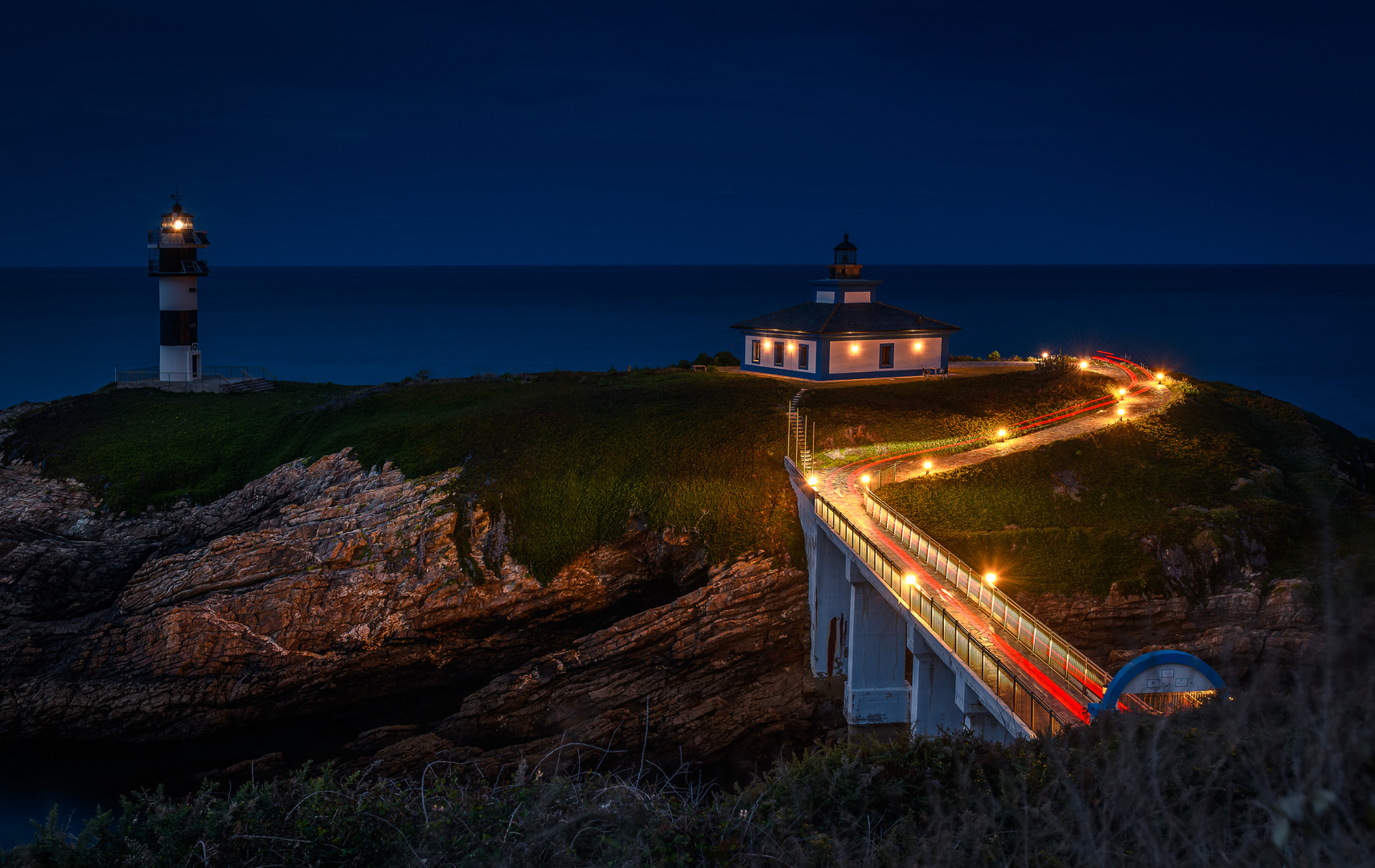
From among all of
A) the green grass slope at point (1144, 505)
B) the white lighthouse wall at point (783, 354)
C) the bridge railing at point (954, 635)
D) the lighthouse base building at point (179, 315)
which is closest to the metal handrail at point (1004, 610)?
the bridge railing at point (954, 635)

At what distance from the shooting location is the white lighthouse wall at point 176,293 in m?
51.5

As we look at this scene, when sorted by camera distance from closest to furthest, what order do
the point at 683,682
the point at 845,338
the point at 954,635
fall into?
the point at 954,635
the point at 683,682
the point at 845,338

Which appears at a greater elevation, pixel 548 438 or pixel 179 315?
pixel 179 315

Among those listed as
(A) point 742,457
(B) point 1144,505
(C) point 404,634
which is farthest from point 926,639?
(C) point 404,634

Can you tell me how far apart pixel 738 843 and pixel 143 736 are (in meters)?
22.2

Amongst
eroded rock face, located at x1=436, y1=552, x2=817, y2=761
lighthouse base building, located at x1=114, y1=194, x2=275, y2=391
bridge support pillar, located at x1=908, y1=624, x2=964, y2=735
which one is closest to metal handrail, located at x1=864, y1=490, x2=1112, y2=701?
bridge support pillar, located at x1=908, y1=624, x2=964, y2=735

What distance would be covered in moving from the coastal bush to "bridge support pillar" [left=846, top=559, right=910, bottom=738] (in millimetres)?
12301

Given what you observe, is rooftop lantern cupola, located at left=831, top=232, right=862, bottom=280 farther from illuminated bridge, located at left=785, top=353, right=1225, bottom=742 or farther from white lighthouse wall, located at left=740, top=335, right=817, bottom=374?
illuminated bridge, located at left=785, top=353, right=1225, bottom=742

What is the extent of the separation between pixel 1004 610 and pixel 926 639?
1755 millimetres

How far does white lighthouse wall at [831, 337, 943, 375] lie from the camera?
45.0m

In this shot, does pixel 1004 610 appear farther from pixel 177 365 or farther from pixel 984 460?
pixel 177 365

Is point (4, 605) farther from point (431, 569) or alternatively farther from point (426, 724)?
point (426, 724)

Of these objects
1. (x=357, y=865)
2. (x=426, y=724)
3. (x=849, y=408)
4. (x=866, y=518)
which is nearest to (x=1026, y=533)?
(x=866, y=518)

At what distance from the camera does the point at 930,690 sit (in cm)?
2117
